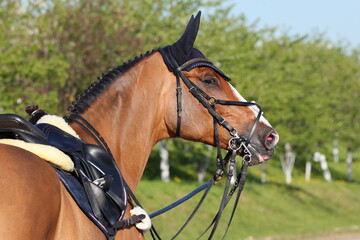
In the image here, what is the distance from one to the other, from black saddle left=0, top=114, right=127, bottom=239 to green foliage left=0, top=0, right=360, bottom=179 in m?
9.15

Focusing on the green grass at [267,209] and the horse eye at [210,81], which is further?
the green grass at [267,209]

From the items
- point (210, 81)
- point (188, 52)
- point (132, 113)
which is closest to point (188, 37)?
point (188, 52)

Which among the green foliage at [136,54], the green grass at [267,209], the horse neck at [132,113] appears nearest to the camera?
the horse neck at [132,113]

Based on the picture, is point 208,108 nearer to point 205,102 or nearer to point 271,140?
point 205,102

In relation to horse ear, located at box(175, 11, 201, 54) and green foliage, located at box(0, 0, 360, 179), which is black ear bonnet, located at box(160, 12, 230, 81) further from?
green foliage, located at box(0, 0, 360, 179)

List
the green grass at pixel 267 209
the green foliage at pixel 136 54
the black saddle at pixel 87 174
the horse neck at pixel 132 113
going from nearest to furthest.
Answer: the black saddle at pixel 87 174 → the horse neck at pixel 132 113 → the green foliage at pixel 136 54 → the green grass at pixel 267 209

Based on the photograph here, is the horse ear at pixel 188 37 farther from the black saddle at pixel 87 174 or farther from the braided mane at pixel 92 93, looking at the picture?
the black saddle at pixel 87 174

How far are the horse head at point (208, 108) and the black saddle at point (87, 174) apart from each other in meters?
0.78

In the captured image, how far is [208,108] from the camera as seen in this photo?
4.42 metres

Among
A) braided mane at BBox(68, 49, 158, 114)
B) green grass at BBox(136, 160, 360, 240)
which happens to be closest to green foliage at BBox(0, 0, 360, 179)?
green grass at BBox(136, 160, 360, 240)

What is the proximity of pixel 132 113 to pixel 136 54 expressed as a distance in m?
12.6

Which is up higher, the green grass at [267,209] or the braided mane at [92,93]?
the braided mane at [92,93]

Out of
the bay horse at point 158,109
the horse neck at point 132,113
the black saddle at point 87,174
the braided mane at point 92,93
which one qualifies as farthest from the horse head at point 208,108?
the black saddle at point 87,174

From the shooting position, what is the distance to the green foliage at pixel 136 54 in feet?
47.4
